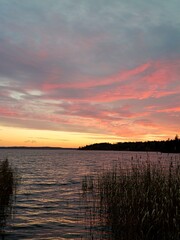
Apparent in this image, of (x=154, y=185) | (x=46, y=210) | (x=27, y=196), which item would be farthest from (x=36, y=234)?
(x=27, y=196)

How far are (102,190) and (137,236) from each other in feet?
27.4

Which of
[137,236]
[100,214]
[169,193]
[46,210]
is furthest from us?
[46,210]

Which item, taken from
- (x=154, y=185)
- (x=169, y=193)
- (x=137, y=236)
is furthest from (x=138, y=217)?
(x=154, y=185)

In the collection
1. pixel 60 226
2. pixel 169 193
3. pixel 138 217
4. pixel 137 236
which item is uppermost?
Result: pixel 169 193

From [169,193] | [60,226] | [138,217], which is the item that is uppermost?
[169,193]

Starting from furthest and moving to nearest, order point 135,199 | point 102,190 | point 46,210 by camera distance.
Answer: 1. point 102,190
2. point 46,210
3. point 135,199

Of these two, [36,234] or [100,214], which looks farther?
[100,214]

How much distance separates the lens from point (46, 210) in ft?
49.3

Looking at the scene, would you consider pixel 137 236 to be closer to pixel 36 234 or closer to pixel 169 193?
pixel 169 193

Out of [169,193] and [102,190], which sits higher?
[169,193]

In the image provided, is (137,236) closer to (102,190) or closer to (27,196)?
(102,190)

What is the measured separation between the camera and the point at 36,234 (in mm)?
10977

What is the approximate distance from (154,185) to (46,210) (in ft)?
23.8

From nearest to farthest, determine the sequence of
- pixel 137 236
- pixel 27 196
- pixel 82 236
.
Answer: pixel 137 236
pixel 82 236
pixel 27 196
